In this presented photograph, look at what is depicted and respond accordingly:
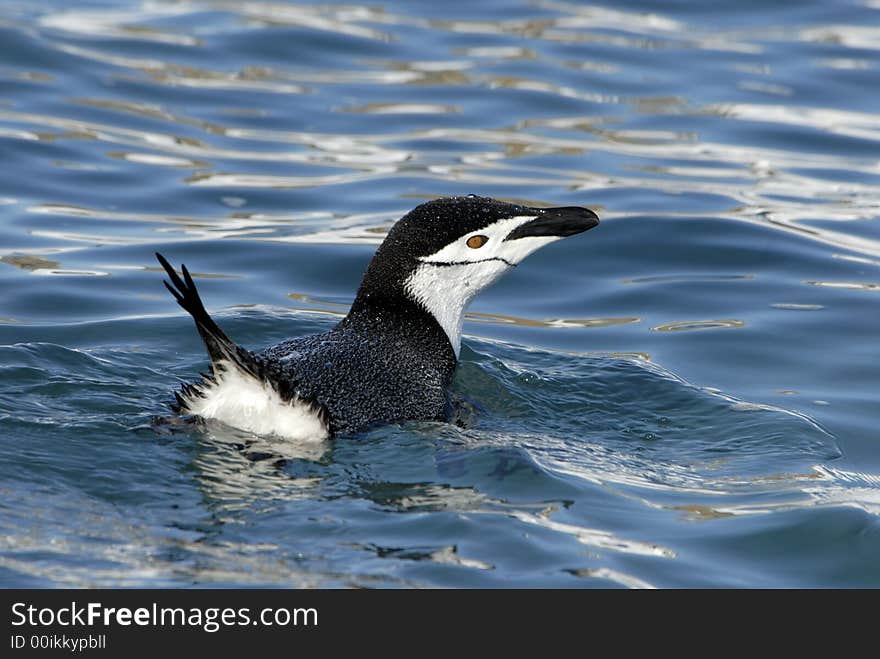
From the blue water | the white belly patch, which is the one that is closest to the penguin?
the white belly patch

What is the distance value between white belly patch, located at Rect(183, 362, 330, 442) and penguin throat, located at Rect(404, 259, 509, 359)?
1165 millimetres

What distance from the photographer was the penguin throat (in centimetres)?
669

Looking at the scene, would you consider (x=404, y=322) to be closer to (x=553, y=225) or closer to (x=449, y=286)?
(x=449, y=286)

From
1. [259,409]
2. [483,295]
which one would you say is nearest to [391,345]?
[259,409]

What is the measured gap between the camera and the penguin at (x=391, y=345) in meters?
5.77

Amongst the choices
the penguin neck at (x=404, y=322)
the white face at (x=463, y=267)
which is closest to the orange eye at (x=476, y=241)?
the white face at (x=463, y=267)

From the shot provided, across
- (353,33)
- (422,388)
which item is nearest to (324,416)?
(422,388)

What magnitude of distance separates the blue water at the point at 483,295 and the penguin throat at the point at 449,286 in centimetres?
58

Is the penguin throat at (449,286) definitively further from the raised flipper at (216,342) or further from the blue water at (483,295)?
the raised flipper at (216,342)

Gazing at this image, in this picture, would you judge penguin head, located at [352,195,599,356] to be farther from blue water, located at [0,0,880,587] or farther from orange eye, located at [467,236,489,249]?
blue water, located at [0,0,880,587]

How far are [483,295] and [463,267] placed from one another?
281cm

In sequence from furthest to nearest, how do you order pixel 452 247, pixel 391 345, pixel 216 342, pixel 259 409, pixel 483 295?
pixel 483 295 < pixel 452 247 < pixel 391 345 < pixel 259 409 < pixel 216 342

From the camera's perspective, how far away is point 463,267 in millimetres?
6727
